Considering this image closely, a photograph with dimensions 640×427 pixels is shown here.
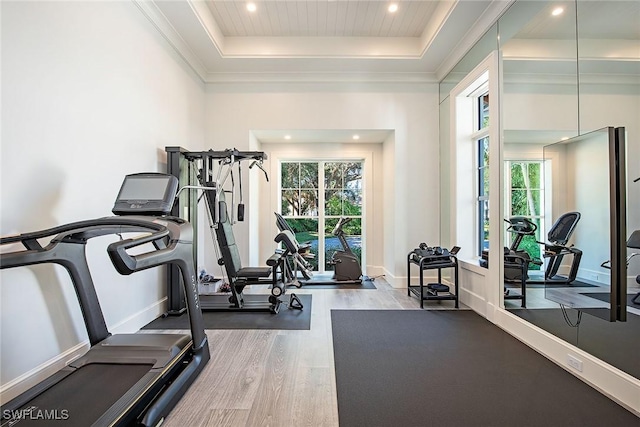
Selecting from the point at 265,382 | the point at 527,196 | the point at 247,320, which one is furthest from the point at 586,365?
the point at 247,320

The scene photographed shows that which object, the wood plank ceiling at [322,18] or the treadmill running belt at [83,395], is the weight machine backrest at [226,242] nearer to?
the treadmill running belt at [83,395]

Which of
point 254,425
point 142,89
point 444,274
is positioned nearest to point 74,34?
point 142,89

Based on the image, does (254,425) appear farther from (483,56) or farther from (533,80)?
(483,56)

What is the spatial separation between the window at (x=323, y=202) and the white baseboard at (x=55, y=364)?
10.3 ft

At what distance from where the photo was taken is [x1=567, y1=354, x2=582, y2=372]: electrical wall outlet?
2091mm

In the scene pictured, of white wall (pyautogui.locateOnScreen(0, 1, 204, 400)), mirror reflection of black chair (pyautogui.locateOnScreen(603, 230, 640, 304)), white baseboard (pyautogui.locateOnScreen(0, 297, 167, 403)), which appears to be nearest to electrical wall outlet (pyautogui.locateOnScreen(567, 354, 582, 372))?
mirror reflection of black chair (pyautogui.locateOnScreen(603, 230, 640, 304))

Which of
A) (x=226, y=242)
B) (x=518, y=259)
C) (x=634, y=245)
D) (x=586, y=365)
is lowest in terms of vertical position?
(x=586, y=365)

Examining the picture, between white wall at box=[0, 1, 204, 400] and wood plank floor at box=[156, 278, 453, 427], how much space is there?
1011 millimetres

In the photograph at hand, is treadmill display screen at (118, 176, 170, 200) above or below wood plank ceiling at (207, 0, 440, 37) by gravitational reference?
below

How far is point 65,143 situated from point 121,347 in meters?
1.50

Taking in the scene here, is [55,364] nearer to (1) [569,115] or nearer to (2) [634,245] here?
(2) [634,245]

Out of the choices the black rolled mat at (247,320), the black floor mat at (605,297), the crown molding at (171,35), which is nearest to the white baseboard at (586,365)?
the black floor mat at (605,297)

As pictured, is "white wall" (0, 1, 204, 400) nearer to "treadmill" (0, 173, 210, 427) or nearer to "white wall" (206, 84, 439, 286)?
"treadmill" (0, 173, 210, 427)

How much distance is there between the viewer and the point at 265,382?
204cm
